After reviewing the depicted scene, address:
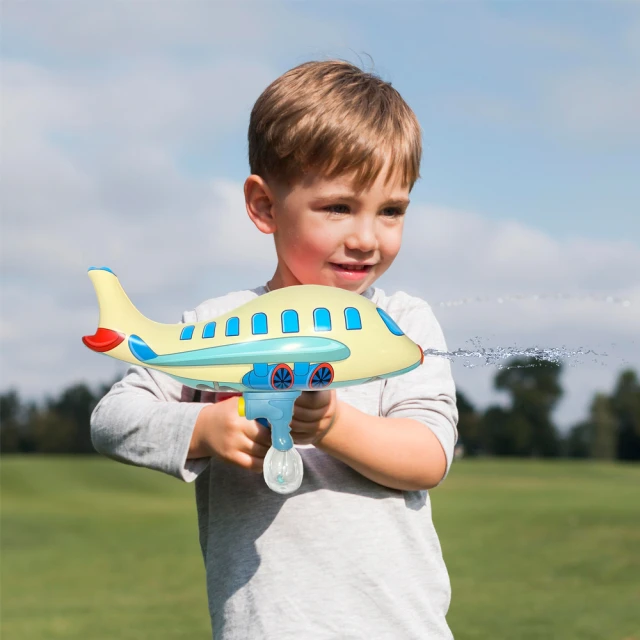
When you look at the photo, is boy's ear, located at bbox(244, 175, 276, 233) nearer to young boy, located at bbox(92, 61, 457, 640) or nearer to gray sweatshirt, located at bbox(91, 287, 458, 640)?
young boy, located at bbox(92, 61, 457, 640)

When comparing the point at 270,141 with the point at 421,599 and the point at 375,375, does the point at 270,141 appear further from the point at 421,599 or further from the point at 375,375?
the point at 421,599

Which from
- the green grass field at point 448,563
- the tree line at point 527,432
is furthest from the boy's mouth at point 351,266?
the tree line at point 527,432

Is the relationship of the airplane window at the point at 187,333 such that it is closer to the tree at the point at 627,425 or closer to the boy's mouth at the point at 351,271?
the boy's mouth at the point at 351,271

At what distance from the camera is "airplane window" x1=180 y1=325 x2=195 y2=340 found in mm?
1510

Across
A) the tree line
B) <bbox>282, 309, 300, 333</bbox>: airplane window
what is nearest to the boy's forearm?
<bbox>282, 309, 300, 333</bbox>: airplane window

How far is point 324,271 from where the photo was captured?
1801 mm

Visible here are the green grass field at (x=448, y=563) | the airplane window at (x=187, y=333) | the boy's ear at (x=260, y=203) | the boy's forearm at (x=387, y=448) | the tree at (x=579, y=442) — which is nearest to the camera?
the airplane window at (x=187, y=333)

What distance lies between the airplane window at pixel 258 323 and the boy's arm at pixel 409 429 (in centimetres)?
24

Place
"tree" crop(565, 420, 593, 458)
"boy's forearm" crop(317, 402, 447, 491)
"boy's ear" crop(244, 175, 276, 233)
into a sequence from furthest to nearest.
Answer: "tree" crop(565, 420, 593, 458)
"boy's ear" crop(244, 175, 276, 233)
"boy's forearm" crop(317, 402, 447, 491)

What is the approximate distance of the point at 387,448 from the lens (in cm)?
169

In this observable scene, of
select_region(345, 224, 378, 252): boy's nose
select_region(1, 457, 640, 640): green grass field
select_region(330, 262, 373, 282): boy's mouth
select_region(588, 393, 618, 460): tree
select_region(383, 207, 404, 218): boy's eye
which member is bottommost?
select_region(1, 457, 640, 640): green grass field

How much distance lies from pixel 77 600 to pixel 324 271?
689 cm

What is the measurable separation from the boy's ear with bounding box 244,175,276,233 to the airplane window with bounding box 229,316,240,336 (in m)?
0.49

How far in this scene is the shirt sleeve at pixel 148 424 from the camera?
64.9 inches
